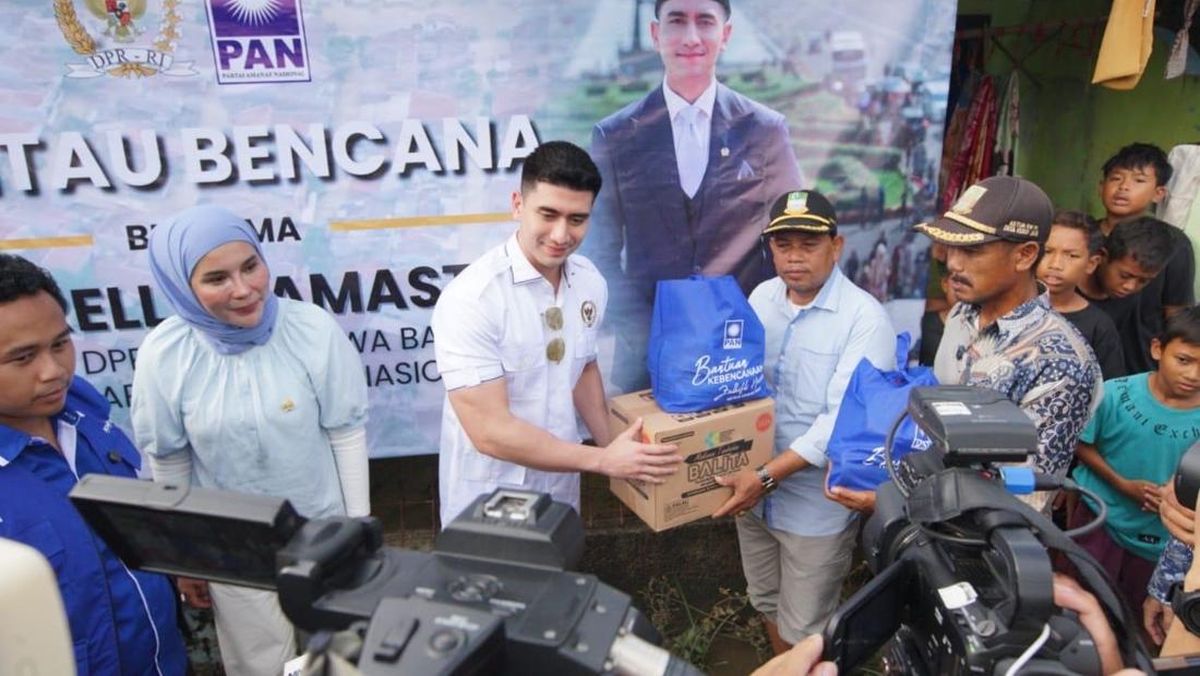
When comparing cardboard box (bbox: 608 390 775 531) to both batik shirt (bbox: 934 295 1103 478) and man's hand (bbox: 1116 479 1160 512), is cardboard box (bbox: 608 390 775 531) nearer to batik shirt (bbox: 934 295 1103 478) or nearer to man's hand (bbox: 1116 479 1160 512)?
batik shirt (bbox: 934 295 1103 478)

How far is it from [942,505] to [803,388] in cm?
135

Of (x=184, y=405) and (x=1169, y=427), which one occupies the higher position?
(x=184, y=405)

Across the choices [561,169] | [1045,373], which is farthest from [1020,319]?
[561,169]

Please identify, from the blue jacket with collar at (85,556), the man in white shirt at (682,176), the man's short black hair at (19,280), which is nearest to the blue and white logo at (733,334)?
the man in white shirt at (682,176)

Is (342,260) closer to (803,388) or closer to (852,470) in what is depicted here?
(803,388)

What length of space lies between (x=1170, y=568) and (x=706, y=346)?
4.82 ft

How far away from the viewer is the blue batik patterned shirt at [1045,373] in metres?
1.76

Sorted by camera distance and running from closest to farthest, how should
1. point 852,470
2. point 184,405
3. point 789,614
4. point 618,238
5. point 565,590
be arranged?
point 565,590 → point 184,405 → point 852,470 → point 789,614 → point 618,238

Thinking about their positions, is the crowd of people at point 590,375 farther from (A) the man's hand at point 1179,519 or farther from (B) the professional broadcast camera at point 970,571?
(B) the professional broadcast camera at point 970,571

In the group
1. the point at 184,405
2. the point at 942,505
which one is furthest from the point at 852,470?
the point at 184,405

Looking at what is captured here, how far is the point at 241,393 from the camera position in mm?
1894

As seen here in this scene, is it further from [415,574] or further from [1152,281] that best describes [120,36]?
[1152,281]

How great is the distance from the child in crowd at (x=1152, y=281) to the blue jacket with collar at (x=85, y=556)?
3535mm

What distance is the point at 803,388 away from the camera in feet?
7.95
